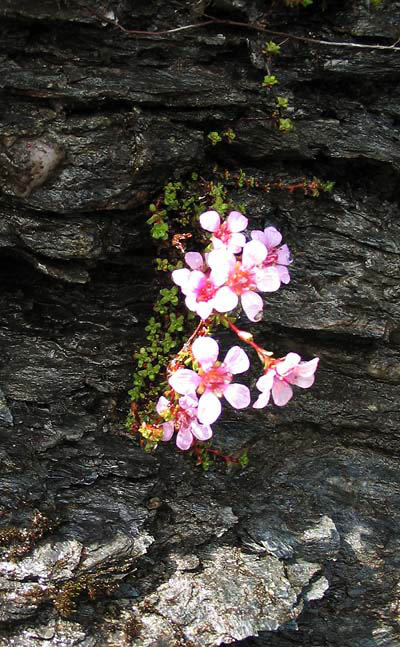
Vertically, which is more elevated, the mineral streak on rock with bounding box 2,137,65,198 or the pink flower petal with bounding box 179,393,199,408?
the mineral streak on rock with bounding box 2,137,65,198

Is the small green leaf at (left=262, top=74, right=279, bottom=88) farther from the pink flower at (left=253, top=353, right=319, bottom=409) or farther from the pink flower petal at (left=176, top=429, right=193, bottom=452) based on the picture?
the pink flower petal at (left=176, top=429, right=193, bottom=452)

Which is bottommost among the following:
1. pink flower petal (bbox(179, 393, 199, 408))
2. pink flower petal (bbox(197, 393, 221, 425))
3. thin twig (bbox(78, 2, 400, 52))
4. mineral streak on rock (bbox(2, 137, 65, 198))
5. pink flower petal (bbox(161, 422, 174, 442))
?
pink flower petal (bbox(161, 422, 174, 442))

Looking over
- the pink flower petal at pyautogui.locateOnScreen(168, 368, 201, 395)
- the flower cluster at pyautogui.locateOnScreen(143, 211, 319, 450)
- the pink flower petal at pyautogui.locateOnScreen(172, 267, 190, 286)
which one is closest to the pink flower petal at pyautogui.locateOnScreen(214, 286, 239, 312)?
the flower cluster at pyautogui.locateOnScreen(143, 211, 319, 450)

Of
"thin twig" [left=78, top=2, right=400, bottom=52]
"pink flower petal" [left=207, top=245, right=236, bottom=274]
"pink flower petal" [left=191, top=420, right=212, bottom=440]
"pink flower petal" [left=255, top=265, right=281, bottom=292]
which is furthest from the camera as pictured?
"pink flower petal" [left=191, top=420, right=212, bottom=440]

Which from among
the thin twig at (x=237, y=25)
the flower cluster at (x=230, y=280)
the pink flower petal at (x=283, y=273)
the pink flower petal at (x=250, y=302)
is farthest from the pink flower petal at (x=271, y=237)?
the thin twig at (x=237, y=25)

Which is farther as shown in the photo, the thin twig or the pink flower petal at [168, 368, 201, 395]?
the thin twig

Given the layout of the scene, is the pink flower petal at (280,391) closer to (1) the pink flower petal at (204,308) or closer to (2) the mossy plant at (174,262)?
(1) the pink flower petal at (204,308)

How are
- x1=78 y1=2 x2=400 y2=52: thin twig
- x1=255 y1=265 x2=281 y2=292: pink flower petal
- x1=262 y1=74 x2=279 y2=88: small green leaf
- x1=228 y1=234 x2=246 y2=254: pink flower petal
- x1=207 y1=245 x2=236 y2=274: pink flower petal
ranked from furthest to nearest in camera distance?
x1=262 y1=74 x2=279 y2=88: small green leaf → x1=78 y1=2 x2=400 y2=52: thin twig → x1=228 y1=234 x2=246 y2=254: pink flower petal → x1=255 y1=265 x2=281 y2=292: pink flower petal → x1=207 y1=245 x2=236 y2=274: pink flower petal
